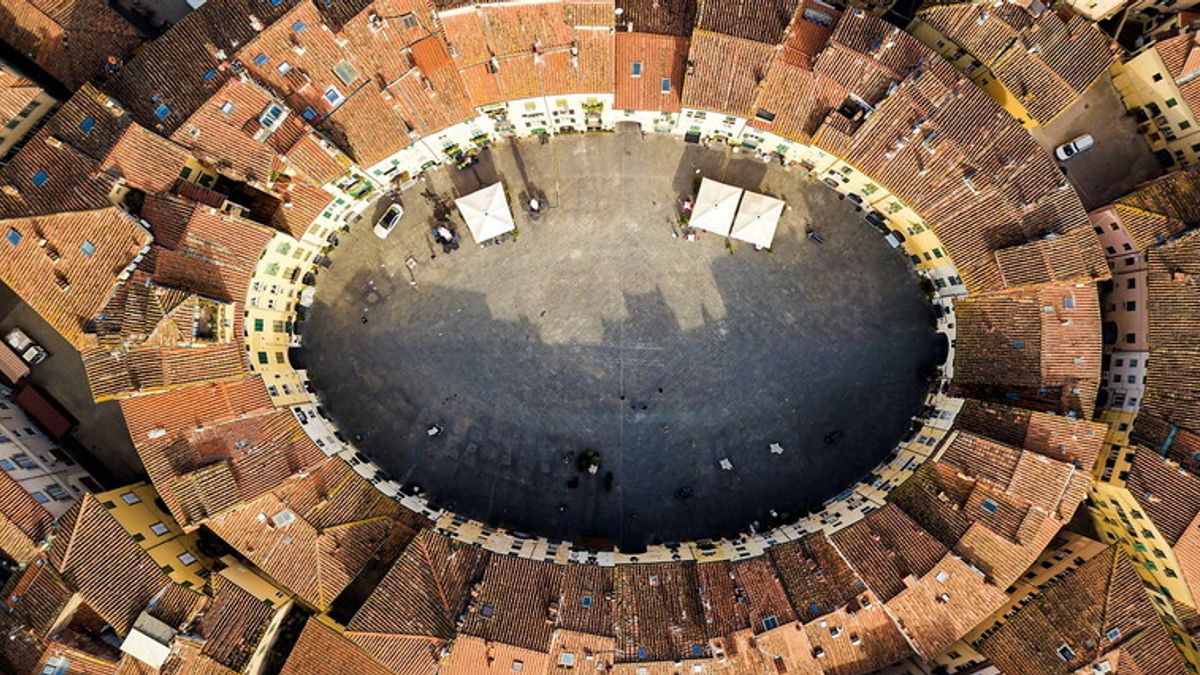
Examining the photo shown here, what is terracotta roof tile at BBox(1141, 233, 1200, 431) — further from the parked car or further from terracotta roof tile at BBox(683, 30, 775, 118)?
the parked car

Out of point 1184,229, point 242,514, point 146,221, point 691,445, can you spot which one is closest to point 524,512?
point 691,445

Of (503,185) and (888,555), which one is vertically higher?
(503,185)

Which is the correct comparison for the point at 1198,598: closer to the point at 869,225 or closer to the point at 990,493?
the point at 990,493

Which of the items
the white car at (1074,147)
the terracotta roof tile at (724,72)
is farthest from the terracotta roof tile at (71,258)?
the white car at (1074,147)

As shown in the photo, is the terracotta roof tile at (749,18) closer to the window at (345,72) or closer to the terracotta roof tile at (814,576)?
the window at (345,72)

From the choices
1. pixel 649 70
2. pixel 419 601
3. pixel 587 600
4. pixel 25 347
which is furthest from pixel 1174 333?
pixel 25 347

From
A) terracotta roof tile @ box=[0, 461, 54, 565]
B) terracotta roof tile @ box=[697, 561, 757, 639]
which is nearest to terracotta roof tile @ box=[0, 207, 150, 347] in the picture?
terracotta roof tile @ box=[0, 461, 54, 565]

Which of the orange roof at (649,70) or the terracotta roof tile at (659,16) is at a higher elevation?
the terracotta roof tile at (659,16)
